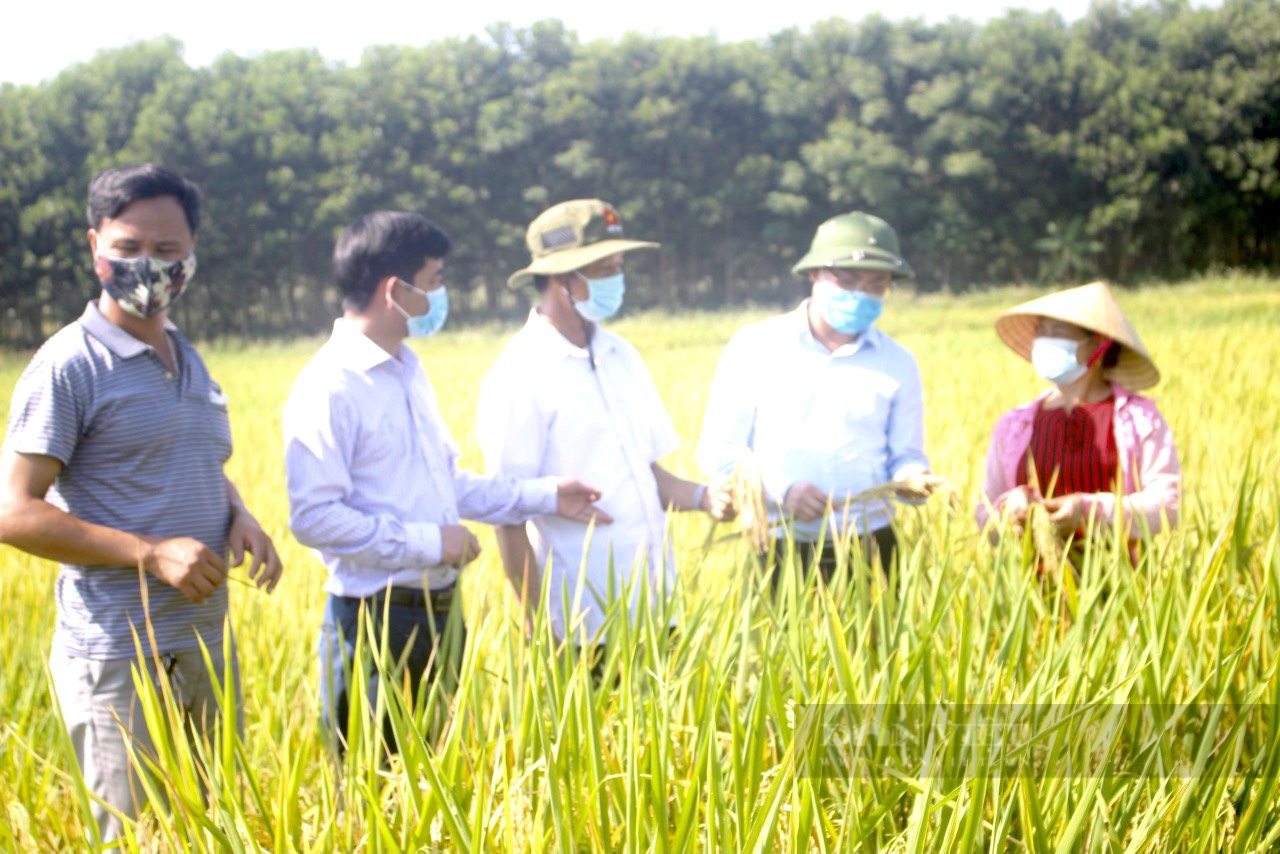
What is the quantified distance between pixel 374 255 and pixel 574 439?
636mm

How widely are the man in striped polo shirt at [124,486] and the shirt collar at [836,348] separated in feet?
5.07

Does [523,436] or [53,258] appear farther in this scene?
[53,258]

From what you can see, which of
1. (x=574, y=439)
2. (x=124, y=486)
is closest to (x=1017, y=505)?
(x=574, y=439)

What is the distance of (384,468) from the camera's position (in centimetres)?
230

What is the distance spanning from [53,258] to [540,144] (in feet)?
50.9

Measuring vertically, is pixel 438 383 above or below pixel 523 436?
below

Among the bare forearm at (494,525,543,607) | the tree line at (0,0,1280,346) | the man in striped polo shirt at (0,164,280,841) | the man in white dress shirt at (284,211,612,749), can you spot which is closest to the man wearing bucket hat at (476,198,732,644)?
the bare forearm at (494,525,543,607)

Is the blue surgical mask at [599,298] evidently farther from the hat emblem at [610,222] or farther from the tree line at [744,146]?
the tree line at [744,146]

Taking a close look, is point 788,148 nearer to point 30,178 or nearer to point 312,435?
point 30,178

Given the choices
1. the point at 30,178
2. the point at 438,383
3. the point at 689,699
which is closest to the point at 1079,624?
the point at 689,699

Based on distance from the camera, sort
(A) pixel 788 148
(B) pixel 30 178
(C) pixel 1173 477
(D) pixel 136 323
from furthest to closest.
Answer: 1. (A) pixel 788 148
2. (B) pixel 30 178
3. (C) pixel 1173 477
4. (D) pixel 136 323

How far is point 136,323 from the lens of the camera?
1.98m

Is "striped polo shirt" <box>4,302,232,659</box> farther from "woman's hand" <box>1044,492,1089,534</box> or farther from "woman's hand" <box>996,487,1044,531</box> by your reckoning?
"woman's hand" <box>1044,492,1089,534</box>

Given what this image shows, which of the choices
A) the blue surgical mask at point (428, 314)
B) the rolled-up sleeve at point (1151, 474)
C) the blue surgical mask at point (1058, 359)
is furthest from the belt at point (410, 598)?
the blue surgical mask at point (1058, 359)
